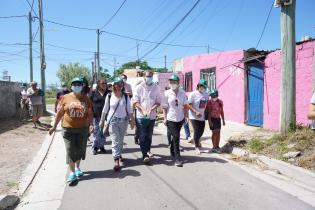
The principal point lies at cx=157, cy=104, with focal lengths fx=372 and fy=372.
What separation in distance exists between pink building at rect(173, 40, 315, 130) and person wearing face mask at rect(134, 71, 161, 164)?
5.08m

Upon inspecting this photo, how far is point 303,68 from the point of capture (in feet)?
36.2

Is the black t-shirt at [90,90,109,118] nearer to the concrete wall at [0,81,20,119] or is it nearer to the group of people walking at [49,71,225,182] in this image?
the group of people walking at [49,71,225,182]

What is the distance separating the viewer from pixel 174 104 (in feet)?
25.2

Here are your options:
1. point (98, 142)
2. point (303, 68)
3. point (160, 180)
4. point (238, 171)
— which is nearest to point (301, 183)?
point (238, 171)

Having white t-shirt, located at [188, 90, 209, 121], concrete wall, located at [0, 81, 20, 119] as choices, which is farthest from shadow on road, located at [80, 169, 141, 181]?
concrete wall, located at [0, 81, 20, 119]

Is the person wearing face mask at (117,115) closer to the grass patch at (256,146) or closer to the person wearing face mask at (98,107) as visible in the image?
the person wearing face mask at (98,107)

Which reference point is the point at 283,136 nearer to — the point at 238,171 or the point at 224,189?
the point at 238,171

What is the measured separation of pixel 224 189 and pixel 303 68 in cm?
668

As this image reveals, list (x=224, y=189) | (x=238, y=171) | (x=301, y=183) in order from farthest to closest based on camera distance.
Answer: (x=238, y=171) < (x=301, y=183) < (x=224, y=189)

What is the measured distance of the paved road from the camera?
5074 mm

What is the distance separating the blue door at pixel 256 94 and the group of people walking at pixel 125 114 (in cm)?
501

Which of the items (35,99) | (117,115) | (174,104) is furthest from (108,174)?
(35,99)

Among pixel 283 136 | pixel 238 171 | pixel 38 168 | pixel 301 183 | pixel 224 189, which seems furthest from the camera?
pixel 283 136

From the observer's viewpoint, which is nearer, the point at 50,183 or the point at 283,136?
the point at 50,183
